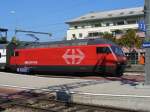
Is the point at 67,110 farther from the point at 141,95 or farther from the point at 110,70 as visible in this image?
the point at 110,70

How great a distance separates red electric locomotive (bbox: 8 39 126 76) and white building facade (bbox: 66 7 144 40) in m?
43.4

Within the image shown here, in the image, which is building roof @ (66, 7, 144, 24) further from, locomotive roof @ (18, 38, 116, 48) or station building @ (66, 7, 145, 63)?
locomotive roof @ (18, 38, 116, 48)

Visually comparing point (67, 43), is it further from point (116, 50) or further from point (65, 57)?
point (116, 50)

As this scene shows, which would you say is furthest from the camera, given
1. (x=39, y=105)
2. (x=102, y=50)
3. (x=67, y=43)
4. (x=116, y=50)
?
(x=67, y=43)

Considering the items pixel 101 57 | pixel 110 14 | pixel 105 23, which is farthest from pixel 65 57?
pixel 110 14

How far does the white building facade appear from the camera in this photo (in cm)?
8012

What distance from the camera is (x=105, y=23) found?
8600 centimetres

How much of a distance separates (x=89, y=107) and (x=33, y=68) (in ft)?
68.9

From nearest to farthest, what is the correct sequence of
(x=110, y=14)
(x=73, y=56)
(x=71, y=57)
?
(x=73, y=56)
(x=71, y=57)
(x=110, y=14)

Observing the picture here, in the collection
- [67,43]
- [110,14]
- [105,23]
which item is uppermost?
[110,14]

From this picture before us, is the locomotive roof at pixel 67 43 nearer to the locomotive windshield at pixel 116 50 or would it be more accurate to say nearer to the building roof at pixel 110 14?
the locomotive windshield at pixel 116 50

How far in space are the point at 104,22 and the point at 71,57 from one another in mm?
54774

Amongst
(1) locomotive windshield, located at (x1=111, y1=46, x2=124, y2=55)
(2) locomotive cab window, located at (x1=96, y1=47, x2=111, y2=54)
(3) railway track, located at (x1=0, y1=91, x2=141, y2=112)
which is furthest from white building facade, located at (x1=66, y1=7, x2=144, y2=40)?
(3) railway track, located at (x1=0, y1=91, x2=141, y2=112)

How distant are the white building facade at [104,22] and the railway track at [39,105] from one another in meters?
60.7
